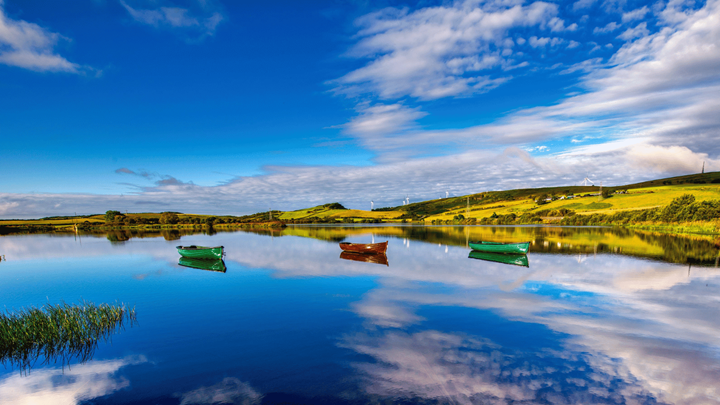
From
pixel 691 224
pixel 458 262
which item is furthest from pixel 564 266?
pixel 691 224

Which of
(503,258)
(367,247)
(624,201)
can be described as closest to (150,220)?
(367,247)

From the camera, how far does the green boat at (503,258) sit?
4121 centimetres

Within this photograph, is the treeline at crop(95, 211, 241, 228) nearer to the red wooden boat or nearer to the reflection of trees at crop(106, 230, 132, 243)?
the reflection of trees at crop(106, 230, 132, 243)

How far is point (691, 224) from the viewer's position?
76.8m

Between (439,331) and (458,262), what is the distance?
89.8ft

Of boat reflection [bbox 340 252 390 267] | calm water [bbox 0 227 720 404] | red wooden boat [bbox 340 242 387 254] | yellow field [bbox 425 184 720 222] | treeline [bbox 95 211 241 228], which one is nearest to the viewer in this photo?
calm water [bbox 0 227 720 404]

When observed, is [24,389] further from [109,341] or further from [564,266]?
[564,266]

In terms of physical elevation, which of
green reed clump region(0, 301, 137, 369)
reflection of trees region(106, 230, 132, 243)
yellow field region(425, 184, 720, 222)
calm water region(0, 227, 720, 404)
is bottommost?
calm water region(0, 227, 720, 404)

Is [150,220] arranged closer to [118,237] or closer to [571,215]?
[118,237]

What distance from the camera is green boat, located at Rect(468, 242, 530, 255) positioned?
45.4m

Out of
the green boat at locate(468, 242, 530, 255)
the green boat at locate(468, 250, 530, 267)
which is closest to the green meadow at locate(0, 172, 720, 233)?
the green boat at locate(468, 242, 530, 255)

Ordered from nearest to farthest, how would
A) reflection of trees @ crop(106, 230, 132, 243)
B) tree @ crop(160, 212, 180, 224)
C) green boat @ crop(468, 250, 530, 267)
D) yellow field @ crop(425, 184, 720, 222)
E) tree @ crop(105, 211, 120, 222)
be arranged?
1. green boat @ crop(468, 250, 530, 267)
2. reflection of trees @ crop(106, 230, 132, 243)
3. yellow field @ crop(425, 184, 720, 222)
4. tree @ crop(160, 212, 180, 224)
5. tree @ crop(105, 211, 120, 222)

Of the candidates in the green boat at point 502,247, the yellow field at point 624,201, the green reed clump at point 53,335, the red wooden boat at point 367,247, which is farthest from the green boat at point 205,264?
the yellow field at point 624,201

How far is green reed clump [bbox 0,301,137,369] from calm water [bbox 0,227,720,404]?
3.13 ft
